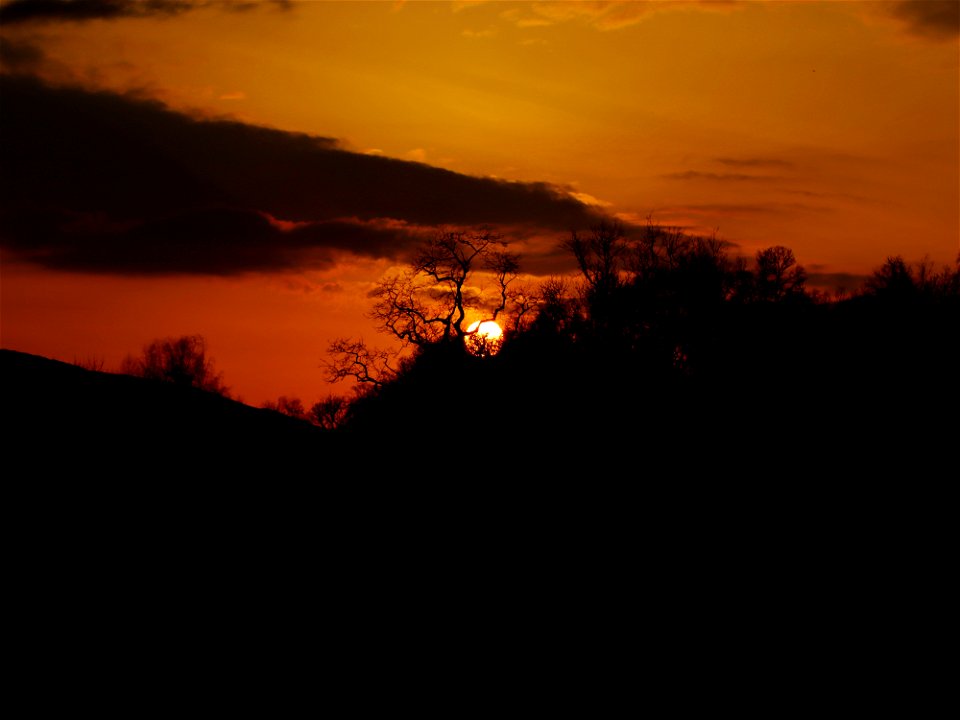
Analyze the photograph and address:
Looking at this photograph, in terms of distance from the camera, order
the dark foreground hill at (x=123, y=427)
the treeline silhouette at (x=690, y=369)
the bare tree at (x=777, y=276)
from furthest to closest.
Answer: the bare tree at (x=777, y=276)
the treeline silhouette at (x=690, y=369)
the dark foreground hill at (x=123, y=427)

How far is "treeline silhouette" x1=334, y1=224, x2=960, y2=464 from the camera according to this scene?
27.5m

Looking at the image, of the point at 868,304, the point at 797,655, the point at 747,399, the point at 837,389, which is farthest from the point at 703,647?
the point at 868,304

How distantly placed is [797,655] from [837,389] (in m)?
20.1

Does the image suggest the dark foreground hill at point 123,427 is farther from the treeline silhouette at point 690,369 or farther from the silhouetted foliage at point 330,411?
the silhouetted foliage at point 330,411

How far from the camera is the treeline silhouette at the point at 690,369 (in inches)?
1085

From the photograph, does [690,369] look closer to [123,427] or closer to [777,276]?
[777,276]

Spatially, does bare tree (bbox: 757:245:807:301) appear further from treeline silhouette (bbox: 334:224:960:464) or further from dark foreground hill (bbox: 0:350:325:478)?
dark foreground hill (bbox: 0:350:325:478)

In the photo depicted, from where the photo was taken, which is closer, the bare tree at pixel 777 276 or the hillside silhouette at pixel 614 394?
the hillside silhouette at pixel 614 394

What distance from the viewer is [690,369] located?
143 ft

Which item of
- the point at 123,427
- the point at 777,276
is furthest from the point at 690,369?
the point at 123,427

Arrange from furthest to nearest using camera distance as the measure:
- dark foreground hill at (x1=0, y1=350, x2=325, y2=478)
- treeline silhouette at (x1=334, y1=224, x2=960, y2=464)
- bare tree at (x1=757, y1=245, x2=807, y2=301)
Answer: bare tree at (x1=757, y1=245, x2=807, y2=301) < treeline silhouette at (x1=334, y1=224, x2=960, y2=464) < dark foreground hill at (x1=0, y1=350, x2=325, y2=478)

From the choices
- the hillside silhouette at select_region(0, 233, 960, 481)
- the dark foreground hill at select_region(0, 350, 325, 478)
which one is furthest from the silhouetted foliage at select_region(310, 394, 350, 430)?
the dark foreground hill at select_region(0, 350, 325, 478)

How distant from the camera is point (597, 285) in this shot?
156ft

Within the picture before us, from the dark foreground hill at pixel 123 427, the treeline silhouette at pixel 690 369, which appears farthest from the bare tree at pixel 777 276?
the dark foreground hill at pixel 123 427
